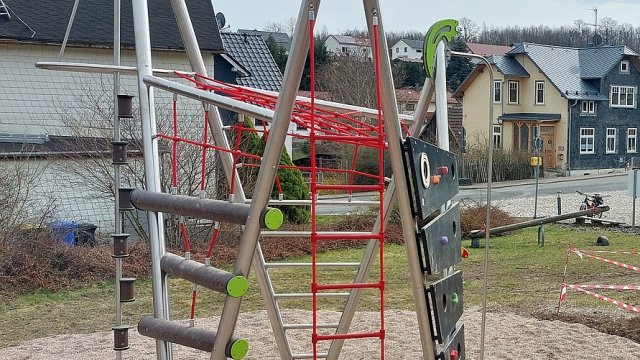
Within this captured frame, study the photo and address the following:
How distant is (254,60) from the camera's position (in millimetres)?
26703

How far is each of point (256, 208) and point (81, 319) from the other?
21.2 ft

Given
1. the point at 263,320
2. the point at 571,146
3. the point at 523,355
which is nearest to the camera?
the point at 523,355

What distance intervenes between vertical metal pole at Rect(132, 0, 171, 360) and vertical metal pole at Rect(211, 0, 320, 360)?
65 centimetres

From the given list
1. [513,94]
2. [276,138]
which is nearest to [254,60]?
[513,94]

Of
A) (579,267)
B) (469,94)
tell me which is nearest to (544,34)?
(469,94)

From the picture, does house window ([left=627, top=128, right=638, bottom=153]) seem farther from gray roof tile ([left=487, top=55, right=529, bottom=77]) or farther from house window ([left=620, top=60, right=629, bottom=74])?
gray roof tile ([left=487, top=55, right=529, bottom=77])

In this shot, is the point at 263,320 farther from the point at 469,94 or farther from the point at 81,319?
the point at 469,94

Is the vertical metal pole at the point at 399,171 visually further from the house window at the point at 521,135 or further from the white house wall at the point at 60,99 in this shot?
the house window at the point at 521,135

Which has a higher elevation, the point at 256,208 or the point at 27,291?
the point at 256,208

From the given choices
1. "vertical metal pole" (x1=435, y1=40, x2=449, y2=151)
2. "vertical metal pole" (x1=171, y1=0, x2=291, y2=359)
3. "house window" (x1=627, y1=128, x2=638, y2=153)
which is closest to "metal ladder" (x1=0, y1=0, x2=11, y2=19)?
"vertical metal pole" (x1=171, y1=0, x2=291, y2=359)

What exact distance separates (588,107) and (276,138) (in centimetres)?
4261

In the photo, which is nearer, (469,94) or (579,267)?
(579,267)

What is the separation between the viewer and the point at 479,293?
10266 mm

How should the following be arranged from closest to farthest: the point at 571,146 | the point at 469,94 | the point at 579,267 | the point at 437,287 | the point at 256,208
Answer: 1. the point at 256,208
2. the point at 437,287
3. the point at 579,267
4. the point at 571,146
5. the point at 469,94
